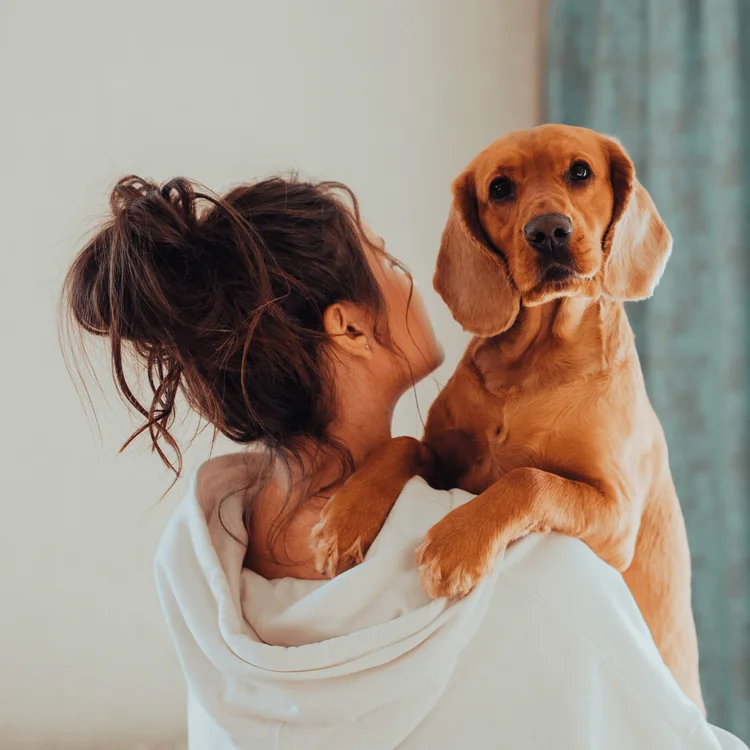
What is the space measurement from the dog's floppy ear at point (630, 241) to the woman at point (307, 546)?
29 centimetres

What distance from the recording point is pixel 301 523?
111cm

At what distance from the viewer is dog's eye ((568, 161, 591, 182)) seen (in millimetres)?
1200

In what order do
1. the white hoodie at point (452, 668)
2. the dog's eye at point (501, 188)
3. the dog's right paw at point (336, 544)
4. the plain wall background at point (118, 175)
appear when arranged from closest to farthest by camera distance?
the white hoodie at point (452, 668)
the dog's right paw at point (336, 544)
the dog's eye at point (501, 188)
the plain wall background at point (118, 175)

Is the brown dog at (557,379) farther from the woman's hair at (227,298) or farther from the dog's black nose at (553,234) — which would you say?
the woman's hair at (227,298)

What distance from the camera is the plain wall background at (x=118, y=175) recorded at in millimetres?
2055

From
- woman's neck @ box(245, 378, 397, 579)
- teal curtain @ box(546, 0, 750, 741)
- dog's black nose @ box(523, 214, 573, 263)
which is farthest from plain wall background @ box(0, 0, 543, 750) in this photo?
dog's black nose @ box(523, 214, 573, 263)

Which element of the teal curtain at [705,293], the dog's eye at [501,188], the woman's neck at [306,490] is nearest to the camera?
the woman's neck at [306,490]

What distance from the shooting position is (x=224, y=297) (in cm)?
105

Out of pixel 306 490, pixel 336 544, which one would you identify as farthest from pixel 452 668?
pixel 306 490

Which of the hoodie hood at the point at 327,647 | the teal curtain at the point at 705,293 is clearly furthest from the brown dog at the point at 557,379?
the teal curtain at the point at 705,293

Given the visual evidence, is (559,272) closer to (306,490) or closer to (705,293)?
(306,490)

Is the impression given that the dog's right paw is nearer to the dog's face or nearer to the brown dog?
the brown dog

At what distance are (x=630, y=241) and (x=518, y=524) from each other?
48 cm

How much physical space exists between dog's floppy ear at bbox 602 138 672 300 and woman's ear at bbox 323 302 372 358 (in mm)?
349
